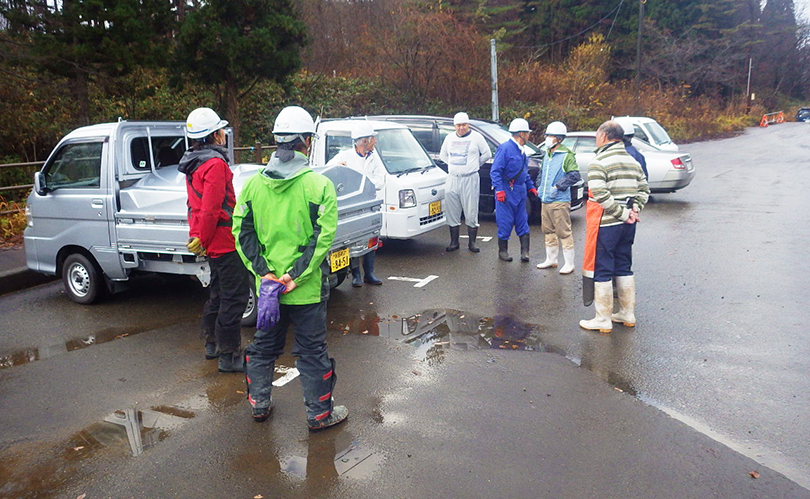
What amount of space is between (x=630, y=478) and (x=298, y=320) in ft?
7.29

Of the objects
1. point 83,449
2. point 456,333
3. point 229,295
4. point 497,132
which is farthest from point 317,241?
point 497,132

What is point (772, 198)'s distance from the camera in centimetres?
1438

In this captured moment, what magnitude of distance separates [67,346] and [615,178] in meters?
5.51

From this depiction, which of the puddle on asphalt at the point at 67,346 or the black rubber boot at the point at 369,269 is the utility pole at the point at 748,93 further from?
the puddle on asphalt at the point at 67,346

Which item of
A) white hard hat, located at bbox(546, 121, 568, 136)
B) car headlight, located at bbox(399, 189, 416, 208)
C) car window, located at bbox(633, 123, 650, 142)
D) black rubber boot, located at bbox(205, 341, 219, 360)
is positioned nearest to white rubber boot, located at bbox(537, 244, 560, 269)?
white hard hat, located at bbox(546, 121, 568, 136)

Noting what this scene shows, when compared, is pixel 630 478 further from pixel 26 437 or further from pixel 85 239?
pixel 85 239

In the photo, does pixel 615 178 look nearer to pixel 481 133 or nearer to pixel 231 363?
pixel 231 363

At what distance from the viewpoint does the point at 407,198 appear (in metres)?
9.05

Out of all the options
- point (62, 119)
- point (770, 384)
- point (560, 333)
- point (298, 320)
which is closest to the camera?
point (298, 320)

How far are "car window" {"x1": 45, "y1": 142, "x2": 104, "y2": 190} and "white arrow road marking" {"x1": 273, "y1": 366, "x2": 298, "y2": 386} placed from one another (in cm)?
325

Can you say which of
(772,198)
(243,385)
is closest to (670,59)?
(772,198)

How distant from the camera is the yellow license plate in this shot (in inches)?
254

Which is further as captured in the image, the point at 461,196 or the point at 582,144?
the point at 582,144

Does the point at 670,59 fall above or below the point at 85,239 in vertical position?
above
